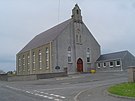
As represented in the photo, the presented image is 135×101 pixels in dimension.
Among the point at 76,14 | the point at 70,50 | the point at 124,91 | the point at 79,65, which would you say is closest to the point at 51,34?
the point at 70,50

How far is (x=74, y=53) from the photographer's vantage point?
5622cm

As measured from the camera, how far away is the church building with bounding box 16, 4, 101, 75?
5372 centimetres

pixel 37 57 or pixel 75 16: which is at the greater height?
pixel 75 16

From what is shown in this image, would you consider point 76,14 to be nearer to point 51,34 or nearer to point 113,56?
point 51,34

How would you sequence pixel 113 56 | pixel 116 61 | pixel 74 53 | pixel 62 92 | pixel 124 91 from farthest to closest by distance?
pixel 113 56
pixel 74 53
pixel 116 61
pixel 62 92
pixel 124 91

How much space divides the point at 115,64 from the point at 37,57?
57.8 feet

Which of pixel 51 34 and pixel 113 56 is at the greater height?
pixel 51 34

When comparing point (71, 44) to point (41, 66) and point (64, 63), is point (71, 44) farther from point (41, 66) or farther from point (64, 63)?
point (41, 66)

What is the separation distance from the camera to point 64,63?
54.3 metres

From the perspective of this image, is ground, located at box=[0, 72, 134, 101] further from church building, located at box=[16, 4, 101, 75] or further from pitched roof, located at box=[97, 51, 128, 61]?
pitched roof, located at box=[97, 51, 128, 61]

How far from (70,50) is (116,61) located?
9.49 metres

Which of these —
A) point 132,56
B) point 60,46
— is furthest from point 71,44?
point 132,56

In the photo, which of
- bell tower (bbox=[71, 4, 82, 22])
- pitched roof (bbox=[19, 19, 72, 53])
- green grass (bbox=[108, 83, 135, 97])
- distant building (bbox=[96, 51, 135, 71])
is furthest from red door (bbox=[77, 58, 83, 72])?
green grass (bbox=[108, 83, 135, 97])

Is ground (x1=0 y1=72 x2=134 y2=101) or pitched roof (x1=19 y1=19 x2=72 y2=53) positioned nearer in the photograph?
ground (x1=0 y1=72 x2=134 y2=101)
